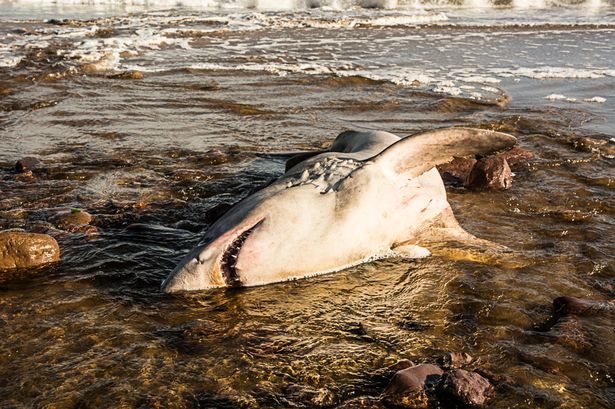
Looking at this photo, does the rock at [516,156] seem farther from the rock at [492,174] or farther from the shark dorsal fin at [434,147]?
the shark dorsal fin at [434,147]

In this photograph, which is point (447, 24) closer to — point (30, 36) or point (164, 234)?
point (30, 36)

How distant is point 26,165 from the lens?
6387mm

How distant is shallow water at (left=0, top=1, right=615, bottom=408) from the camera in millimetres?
3287

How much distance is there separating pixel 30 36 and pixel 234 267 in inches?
666

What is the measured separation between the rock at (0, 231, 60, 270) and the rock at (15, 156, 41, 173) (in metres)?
2.05

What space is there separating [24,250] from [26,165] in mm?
2278

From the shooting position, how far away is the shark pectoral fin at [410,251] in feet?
15.8

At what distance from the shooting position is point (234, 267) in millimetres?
4121

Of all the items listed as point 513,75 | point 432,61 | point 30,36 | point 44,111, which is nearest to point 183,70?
point 44,111

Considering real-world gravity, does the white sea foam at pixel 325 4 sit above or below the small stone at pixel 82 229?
above

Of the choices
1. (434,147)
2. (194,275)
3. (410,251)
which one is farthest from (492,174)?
(194,275)

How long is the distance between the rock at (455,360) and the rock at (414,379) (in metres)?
0.15

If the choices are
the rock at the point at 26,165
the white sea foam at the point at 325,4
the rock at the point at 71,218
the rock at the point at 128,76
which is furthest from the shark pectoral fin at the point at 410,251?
the white sea foam at the point at 325,4

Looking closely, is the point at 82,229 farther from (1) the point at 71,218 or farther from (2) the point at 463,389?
(2) the point at 463,389
